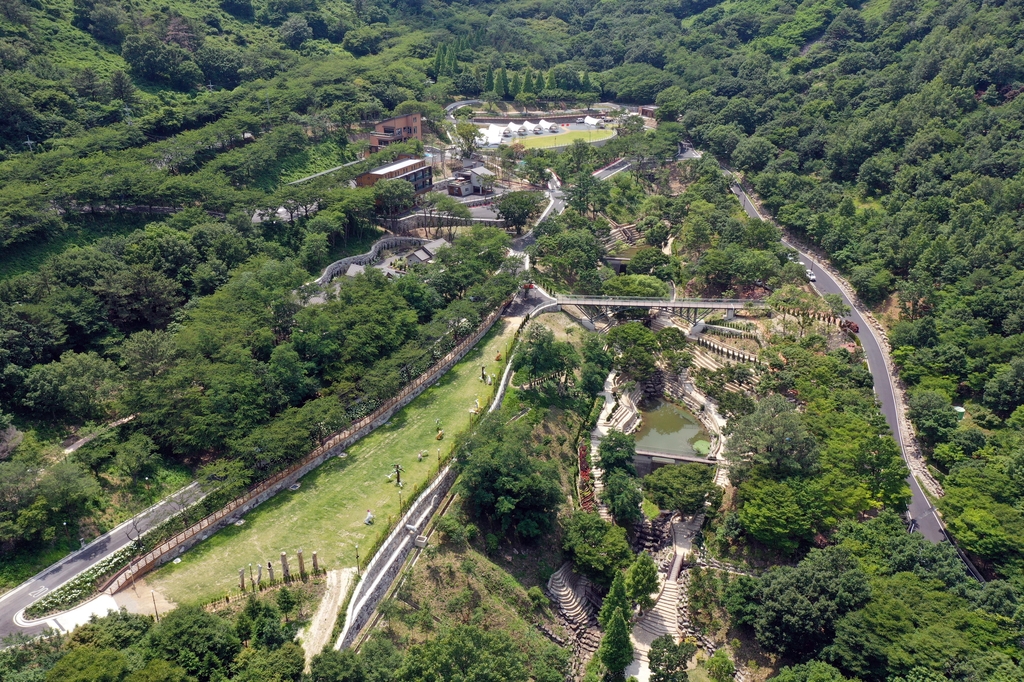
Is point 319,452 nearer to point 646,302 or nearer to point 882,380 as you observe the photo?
point 646,302

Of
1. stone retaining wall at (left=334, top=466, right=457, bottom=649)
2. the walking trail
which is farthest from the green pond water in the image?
stone retaining wall at (left=334, top=466, right=457, bottom=649)

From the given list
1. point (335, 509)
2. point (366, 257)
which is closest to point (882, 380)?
point (335, 509)

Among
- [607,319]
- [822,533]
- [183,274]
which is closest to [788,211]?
[607,319]

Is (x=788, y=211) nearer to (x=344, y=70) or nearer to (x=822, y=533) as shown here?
(x=822, y=533)

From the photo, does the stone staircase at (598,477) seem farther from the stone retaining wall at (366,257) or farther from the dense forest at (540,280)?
the stone retaining wall at (366,257)

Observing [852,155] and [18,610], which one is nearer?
[18,610]

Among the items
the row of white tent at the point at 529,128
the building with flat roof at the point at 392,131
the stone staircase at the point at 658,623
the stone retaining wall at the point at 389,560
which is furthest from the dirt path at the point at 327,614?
the row of white tent at the point at 529,128

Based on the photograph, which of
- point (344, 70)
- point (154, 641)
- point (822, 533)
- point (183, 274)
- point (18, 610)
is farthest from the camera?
point (344, 70)
